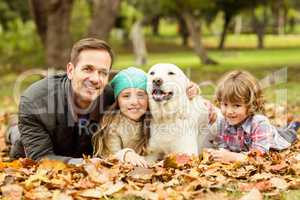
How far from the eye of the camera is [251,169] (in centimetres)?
479

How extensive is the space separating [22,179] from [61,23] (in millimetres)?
11961

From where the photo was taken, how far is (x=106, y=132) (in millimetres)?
5613

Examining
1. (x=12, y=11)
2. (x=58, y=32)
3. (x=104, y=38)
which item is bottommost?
(x=104, y=38)

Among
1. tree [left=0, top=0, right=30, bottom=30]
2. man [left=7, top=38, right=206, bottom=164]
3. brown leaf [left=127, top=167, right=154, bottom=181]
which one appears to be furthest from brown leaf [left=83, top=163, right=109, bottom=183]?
tree [left=0, top=0, right=30, bottom=30]

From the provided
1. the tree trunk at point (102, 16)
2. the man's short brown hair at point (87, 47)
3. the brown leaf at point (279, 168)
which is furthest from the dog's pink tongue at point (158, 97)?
the tree trunk at point (102, 16)

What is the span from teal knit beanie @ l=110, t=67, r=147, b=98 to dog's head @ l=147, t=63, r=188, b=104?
0.18 m

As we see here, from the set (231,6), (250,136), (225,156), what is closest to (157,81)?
(225,156)

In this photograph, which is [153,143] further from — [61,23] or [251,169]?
[61,23]

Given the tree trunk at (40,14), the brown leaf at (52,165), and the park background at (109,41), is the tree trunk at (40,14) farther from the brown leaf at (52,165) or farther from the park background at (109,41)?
the brown leaf at (52,165)

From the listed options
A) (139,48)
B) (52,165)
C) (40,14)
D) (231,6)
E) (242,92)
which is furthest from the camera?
(231,6)

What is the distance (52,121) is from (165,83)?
1063 mm

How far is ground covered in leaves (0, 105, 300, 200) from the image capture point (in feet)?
13.6

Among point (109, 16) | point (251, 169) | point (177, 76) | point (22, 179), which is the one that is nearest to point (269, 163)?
point (251, 169)

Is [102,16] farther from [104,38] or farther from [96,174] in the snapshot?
[96,174]
